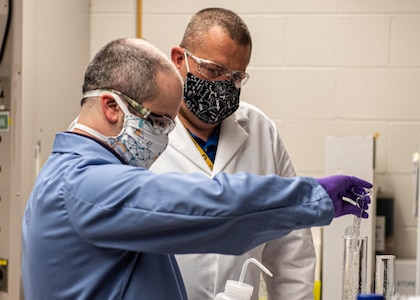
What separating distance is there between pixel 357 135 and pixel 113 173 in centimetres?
198

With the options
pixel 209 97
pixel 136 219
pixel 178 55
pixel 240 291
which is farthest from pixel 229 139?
pixel 136 219

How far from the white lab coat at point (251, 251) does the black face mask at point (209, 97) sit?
0.07 meters

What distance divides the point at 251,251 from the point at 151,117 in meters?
0.69

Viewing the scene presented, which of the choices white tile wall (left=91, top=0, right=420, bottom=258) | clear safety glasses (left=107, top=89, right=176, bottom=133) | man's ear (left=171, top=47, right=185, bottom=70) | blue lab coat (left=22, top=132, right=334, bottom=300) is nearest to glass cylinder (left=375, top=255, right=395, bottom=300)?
blue lab coat (left=22, top=132, right=334, bottom=300)

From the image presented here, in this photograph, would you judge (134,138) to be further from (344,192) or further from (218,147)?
(218,147)

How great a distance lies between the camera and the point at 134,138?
4.11ft

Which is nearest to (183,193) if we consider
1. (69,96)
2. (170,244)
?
(170,244)

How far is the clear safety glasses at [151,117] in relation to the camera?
122 cm

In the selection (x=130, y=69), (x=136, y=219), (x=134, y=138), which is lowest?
(x=136, y=219)

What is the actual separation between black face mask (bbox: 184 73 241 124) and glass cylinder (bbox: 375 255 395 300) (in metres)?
0.76

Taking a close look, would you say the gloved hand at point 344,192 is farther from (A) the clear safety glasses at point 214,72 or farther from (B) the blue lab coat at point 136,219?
(A) the clear safety glasses at point 214,72

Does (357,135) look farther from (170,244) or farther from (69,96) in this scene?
(170,244)

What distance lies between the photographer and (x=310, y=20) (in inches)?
116

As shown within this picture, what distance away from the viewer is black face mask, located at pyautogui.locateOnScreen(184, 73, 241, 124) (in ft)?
6.12
